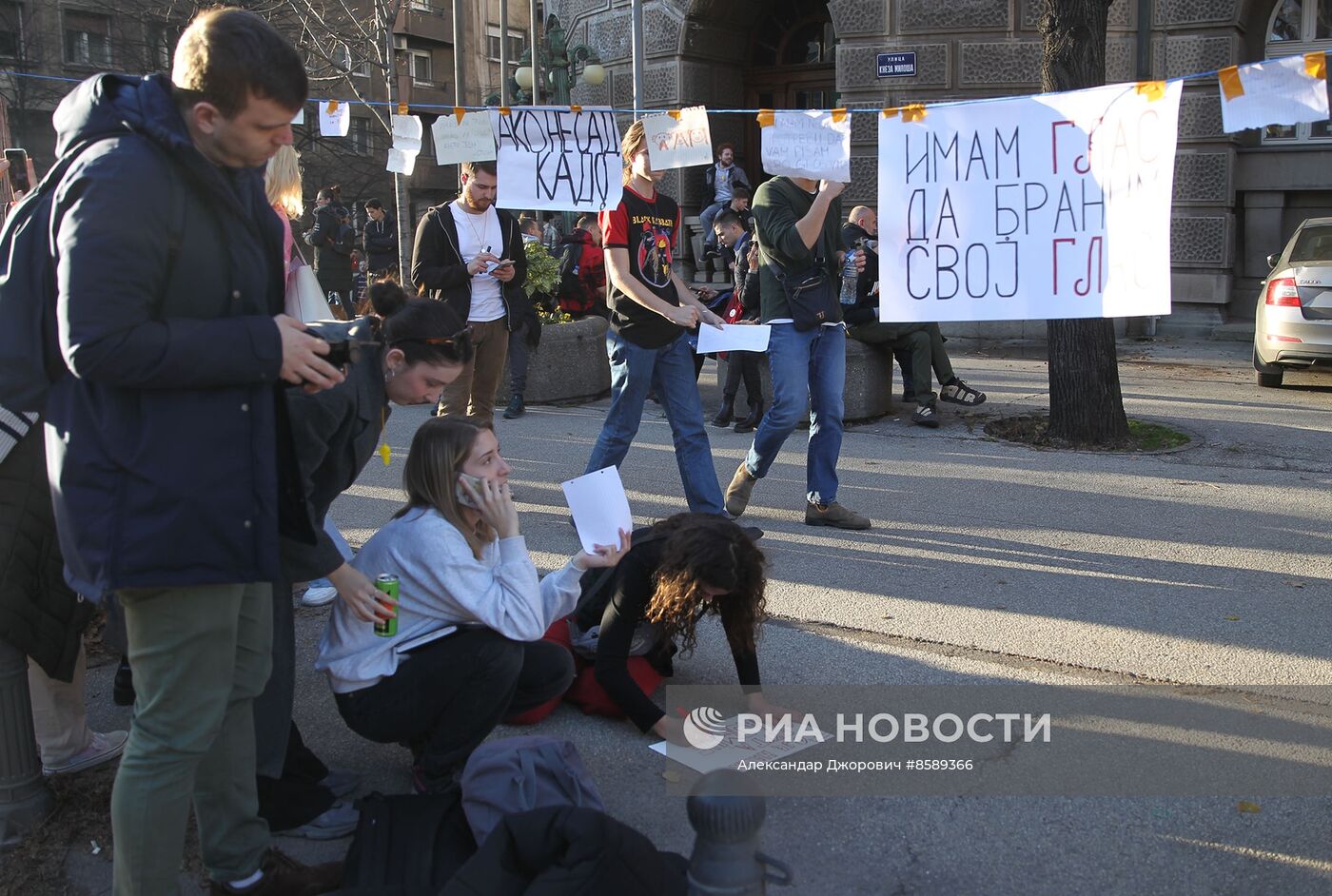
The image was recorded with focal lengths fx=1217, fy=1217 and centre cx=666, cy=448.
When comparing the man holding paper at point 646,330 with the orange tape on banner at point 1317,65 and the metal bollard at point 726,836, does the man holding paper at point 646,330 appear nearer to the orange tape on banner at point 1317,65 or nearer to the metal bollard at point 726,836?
the orange tape on banner at point 1317,65

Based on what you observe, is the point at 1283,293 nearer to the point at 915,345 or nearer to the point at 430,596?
the point at 915,345

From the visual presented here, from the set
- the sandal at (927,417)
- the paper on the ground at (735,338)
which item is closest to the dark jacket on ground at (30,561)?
the paper on the ground at (735,338)

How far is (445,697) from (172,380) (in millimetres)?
1273

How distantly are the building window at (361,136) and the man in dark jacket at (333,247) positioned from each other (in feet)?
70.1

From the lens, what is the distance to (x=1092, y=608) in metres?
4.79

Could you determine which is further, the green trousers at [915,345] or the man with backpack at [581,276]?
the man with backpack at [581,276]

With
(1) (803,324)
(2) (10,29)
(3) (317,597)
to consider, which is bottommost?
(3) (317,597)

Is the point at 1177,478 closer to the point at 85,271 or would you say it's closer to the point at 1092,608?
the point at 1092,608

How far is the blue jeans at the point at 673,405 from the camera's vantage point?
Answer: 18.2ft

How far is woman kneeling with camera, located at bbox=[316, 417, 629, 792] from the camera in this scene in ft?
10.2

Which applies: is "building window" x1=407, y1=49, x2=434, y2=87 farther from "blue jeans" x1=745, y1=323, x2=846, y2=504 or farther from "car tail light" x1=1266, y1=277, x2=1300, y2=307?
"blue jeans" x1=745, y1=323, x2=846, y2=504

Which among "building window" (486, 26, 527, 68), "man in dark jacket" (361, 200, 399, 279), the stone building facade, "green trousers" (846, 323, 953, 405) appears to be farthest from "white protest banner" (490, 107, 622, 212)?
"building window" (486, 26, 527, 68)

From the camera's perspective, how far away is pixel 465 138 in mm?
7227

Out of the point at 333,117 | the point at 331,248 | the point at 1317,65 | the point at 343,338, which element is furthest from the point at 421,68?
the point at 343,338
